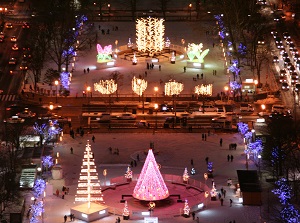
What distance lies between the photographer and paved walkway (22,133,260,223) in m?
126

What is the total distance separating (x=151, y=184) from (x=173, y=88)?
4001cm

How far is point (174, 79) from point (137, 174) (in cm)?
3895

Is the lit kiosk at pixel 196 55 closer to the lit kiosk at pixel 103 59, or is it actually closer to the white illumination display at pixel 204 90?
the lit kiosk at pixel 103 59

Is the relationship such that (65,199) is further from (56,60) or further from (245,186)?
(56,60)

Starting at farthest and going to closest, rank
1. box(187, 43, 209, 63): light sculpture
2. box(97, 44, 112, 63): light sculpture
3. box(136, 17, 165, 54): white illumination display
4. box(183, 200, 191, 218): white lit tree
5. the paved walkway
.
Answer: box(97, 44, 112, 63): light sculpture, box(136, 17, 165, 54): white illumination display, box(187, 43, 209, 63): light sculpture, the paved walkway, box(183, 200, 191, 218): white lit tree

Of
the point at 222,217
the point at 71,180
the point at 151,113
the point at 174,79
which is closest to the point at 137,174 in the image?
the point at 71,180

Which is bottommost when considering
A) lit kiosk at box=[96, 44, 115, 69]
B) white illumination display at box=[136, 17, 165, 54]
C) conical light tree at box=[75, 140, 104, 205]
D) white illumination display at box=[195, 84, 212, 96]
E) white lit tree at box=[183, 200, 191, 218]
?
white lit tree at box=[183, 200, 191, 218]

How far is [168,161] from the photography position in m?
146

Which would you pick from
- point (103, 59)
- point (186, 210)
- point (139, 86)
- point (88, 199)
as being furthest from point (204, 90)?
point (88, 199)

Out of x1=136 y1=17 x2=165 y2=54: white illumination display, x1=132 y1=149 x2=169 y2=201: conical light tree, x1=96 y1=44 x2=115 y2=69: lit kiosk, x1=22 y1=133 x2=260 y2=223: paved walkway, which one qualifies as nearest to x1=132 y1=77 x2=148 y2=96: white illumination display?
x1=22 y1=133 x2=260 y2=223: paved walkway

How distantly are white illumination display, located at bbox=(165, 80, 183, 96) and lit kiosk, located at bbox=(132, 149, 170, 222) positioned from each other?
127 ft

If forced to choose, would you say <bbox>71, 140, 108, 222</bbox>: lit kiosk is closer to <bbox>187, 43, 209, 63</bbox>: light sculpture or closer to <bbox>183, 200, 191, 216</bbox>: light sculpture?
<bbox>183, 200, 191, 216</bbox>: light sculpture

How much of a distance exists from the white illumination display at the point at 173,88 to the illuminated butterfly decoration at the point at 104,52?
62.2 ft

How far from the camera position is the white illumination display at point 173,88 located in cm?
16588
